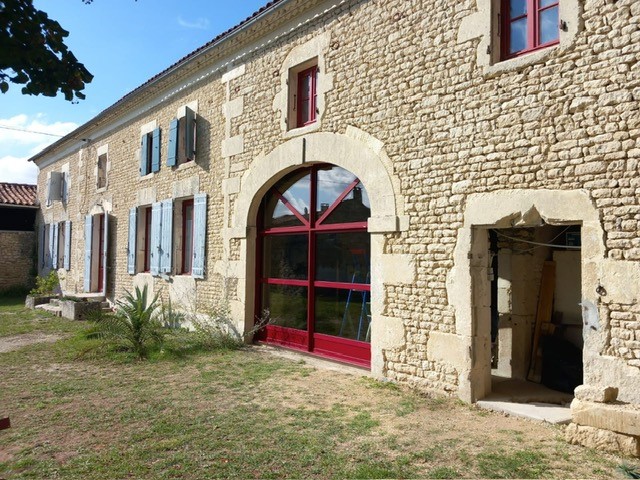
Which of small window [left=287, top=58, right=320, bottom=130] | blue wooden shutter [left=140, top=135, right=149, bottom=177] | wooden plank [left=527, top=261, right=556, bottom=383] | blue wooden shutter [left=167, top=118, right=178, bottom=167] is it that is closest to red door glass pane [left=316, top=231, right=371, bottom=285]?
small window [left=287, top=58, right=320, bottom=130]

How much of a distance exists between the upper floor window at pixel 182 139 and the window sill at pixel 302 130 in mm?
2661

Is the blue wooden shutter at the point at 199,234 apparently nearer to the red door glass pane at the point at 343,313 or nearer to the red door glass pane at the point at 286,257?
the red door glass pane at the point at 286,257

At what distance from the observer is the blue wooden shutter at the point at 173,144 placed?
30.3 feet

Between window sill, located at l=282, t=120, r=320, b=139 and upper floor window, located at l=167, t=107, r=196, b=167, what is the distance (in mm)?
2661

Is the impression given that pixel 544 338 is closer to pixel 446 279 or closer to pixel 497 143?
pixel 446 279

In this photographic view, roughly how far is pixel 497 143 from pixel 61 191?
14263mm

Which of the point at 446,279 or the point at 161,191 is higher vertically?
the point at 161,191

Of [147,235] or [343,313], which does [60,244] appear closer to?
[147,235]

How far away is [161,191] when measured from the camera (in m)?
9.89

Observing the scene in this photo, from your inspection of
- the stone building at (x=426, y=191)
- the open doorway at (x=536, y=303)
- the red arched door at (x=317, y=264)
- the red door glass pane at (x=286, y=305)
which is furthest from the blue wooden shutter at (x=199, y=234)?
the open doorway at (x=536, y=303)

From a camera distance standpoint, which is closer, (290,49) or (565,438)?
(565,438)

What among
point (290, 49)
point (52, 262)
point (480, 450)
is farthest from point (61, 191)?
point (480, 450)

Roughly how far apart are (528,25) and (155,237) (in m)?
7.74

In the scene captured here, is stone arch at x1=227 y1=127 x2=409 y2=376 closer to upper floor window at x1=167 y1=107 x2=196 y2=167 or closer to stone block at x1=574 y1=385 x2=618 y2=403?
upper floor window at x1=167 y1=107 x2=196 y2=167
